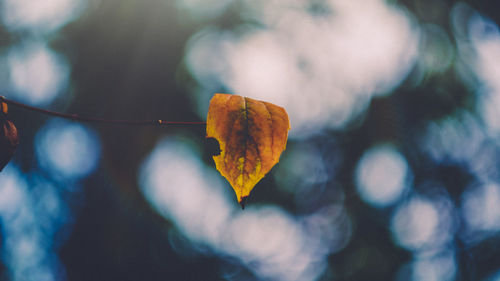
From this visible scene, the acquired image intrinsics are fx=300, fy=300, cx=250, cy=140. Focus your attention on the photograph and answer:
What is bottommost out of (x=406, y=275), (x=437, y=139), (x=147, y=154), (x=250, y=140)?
(x=406, y=275)

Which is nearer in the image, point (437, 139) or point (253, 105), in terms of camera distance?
point (253, 105)

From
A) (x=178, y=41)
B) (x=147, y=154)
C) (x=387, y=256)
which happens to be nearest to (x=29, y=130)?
(x=147, y=154)

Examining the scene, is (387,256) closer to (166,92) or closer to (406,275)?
(406,275)
